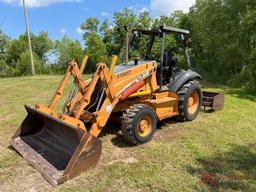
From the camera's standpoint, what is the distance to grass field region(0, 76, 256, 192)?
136 inches

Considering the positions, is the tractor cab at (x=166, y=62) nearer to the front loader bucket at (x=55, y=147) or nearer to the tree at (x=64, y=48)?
the front loader bucket at (x=55, y=147)

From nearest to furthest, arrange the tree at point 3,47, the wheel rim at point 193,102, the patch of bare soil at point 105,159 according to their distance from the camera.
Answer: the patch of bare soil at point 105,159
the wheel rim at point 193,102
the tree at point 3,47

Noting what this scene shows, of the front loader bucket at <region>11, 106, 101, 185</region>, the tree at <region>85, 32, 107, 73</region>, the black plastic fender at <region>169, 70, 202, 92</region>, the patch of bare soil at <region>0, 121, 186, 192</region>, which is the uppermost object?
the tree at <region>85, 32, 107, 73</region>

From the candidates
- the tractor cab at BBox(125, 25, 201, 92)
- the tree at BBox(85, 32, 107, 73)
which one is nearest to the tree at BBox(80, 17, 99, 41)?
the tree at BBox(85, 32, 107, 73)

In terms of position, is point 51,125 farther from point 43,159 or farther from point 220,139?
point 220,139

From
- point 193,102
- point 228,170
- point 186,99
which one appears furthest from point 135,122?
point 193,102

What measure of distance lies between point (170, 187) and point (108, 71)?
194 cm

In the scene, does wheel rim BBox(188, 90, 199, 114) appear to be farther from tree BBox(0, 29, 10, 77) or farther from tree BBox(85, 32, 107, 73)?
tree BBox(0, 29, 10, 77)

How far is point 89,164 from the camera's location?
3.70 m

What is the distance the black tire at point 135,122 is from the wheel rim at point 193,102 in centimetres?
177

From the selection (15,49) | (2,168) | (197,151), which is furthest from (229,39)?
(15,49)

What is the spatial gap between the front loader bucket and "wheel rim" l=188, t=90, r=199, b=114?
308 cm

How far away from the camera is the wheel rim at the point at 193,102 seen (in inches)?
245

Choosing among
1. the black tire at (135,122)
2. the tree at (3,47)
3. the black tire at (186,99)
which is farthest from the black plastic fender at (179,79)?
the tree at (3,47)
